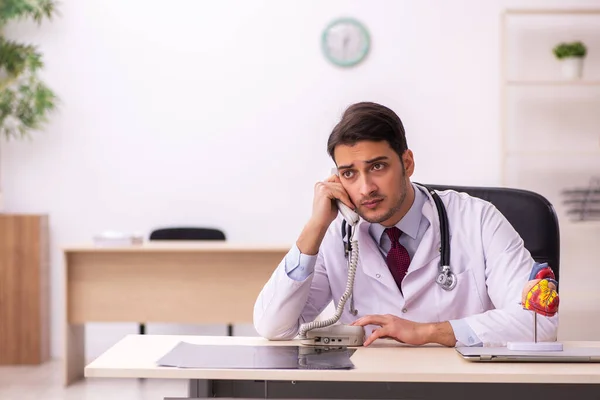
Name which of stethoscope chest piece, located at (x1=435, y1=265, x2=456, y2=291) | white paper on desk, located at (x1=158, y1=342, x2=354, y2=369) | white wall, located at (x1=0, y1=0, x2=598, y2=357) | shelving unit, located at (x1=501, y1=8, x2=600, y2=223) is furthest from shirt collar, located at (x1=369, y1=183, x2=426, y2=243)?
shelving unit, located at (x1=501, y1=8, x2=600, y2=223)

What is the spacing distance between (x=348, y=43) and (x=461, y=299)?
3411 millimetres

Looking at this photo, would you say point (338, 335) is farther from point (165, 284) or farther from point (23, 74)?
point (23, 74)

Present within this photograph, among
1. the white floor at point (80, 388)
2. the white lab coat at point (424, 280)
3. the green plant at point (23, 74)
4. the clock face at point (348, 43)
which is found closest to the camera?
the white lab coat at point (424, 280)

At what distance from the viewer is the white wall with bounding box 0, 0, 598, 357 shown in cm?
542

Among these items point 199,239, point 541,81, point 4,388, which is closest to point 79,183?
point 199,239

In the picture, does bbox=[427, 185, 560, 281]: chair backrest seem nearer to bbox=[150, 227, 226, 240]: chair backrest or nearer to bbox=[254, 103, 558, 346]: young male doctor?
bbox=[254, 103, 558, 346]: young male doctor

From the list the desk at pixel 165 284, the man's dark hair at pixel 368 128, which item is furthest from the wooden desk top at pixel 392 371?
the desk at pixel 165 284

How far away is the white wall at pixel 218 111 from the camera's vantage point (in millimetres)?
5422

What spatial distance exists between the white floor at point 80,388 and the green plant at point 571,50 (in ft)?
10.0

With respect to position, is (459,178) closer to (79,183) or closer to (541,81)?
(541,81)

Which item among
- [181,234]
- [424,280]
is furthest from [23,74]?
[424,280]

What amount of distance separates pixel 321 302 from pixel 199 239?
2522 mm

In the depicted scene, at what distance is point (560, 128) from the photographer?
5410 millimetres

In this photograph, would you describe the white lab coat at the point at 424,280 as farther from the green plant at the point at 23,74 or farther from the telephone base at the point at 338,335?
the green plant at the point at 23,74
